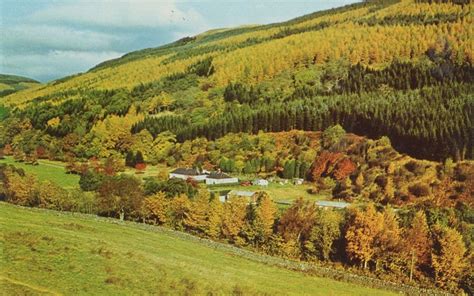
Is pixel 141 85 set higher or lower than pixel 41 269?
higher

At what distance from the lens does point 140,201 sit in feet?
189

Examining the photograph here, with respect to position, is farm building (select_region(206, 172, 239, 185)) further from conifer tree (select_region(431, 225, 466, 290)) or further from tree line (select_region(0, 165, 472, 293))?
conifer tree (select_region(431, 225, 466, 290))

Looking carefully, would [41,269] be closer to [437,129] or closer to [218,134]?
[437,129]

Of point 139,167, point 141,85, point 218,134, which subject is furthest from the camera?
point 141,85

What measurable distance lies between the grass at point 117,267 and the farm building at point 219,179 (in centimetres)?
3259

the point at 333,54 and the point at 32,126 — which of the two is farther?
the point at 333,54

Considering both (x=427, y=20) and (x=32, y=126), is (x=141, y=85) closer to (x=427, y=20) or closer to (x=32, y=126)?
(x=32, y=126)

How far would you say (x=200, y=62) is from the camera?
166 m

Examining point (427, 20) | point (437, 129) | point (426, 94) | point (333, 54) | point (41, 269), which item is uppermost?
point (427, 20)

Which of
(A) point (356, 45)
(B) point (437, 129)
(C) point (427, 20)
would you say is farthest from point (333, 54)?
(B) point (437, 129)

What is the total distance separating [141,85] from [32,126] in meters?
51.9

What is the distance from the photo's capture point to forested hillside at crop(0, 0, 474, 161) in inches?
3356

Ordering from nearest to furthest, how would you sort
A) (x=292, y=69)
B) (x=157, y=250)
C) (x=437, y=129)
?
1. (x=157, y=250)
2. (x=437, y=129)
3. (x=292, y=69)

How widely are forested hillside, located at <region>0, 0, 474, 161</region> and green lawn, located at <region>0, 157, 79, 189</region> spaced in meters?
5.50
